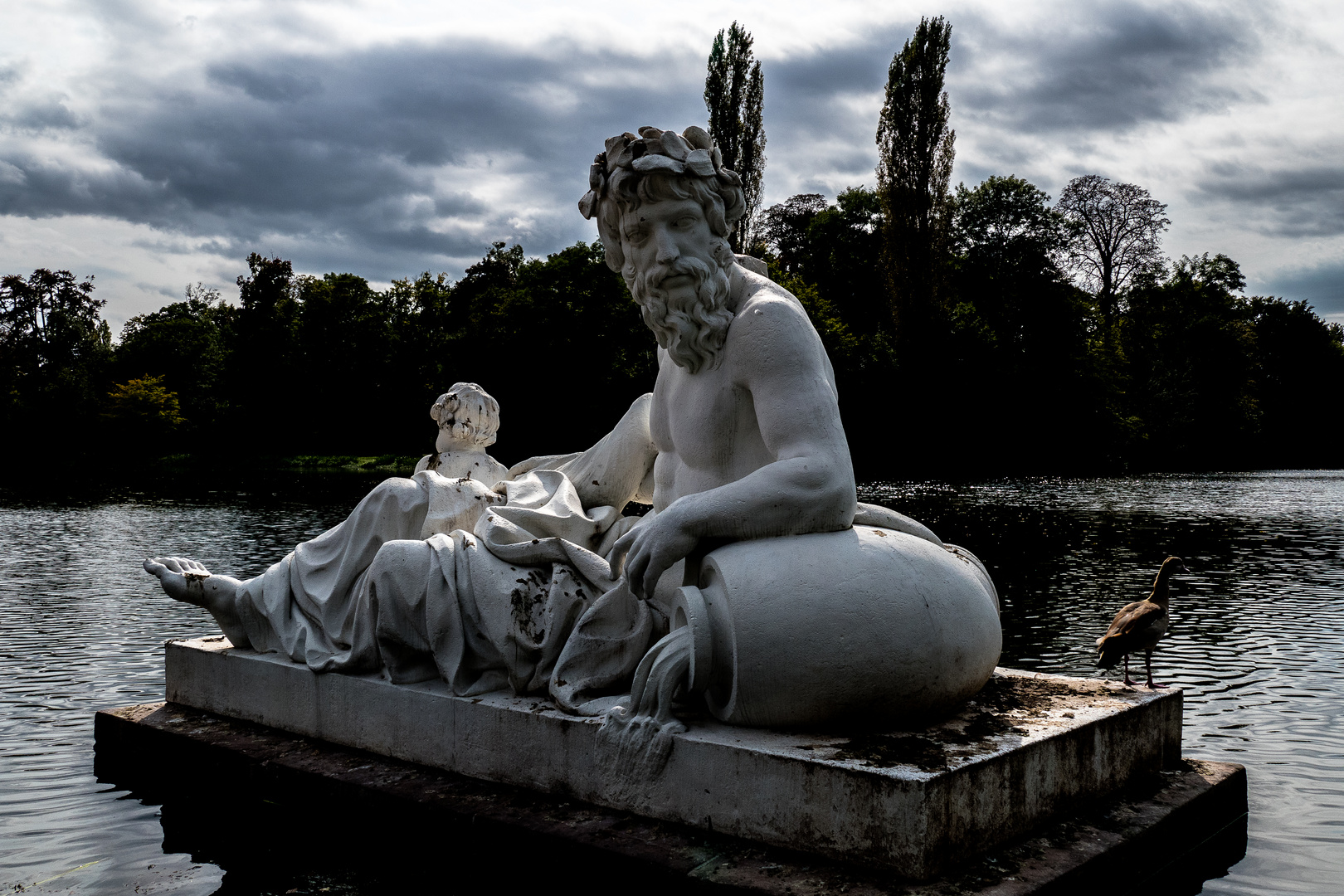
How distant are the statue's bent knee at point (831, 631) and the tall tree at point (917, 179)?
36653mm

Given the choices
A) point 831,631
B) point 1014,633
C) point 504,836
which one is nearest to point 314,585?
point 504,836

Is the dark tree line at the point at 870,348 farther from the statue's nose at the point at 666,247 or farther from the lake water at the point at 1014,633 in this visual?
the statue's nose at the point at 666,247

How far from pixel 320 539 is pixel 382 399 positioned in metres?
44.6

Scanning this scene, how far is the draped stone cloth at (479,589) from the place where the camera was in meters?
3.62

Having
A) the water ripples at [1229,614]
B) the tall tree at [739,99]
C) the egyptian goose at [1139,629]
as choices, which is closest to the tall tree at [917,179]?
the tall tree at [739,99]

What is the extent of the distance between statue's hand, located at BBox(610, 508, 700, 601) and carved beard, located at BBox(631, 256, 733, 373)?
561 mm

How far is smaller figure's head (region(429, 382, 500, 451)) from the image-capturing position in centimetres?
518

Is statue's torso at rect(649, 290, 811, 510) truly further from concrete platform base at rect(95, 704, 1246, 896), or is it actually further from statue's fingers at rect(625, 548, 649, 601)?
concrete platform base at rect(95, 704, 1246, 896)

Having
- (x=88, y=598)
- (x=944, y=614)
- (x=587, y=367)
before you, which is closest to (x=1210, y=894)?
(x=944, y=614)

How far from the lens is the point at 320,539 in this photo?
14.8 feet

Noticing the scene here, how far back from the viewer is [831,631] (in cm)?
296

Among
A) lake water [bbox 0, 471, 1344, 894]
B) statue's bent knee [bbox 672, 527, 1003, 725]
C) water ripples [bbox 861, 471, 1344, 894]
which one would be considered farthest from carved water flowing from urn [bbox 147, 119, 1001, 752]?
water ripples [bbox 861, 471, 1344, 894]

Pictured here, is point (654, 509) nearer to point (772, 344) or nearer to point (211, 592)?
point (772, 344)

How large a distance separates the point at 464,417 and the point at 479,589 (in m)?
1.51
